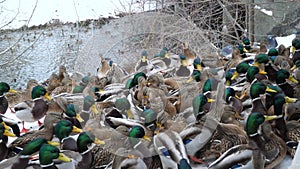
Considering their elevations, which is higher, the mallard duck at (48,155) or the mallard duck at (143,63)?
the mallard duck at (143,63)

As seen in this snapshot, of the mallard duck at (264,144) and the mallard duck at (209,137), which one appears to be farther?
the mallard duck at (209,137)

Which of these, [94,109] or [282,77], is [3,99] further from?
[282,77]

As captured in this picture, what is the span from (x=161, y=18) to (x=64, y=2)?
3.53 m

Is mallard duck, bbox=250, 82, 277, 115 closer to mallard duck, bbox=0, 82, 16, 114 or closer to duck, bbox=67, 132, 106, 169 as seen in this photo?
duck, bbox=67, 132, 106, 169

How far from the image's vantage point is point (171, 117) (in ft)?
8.57

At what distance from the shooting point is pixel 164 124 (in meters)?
2.41

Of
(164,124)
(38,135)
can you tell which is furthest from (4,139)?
(164,124)

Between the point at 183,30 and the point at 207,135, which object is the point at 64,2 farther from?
the point at 207,135

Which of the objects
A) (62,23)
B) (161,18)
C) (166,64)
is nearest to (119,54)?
(166,64)

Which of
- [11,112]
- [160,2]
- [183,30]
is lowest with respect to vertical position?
[11,112]

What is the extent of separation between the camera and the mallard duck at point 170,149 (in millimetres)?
1975

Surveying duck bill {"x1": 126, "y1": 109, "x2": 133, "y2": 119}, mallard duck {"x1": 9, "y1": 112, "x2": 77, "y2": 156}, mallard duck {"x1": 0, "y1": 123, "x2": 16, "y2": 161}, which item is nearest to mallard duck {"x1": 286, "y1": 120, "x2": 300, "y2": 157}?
duck bill {"x1": 126, "y1": 109, "x2": 133, "y2": 119}

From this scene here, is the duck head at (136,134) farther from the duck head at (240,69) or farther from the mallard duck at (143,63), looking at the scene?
the mallard duck at (143,63)

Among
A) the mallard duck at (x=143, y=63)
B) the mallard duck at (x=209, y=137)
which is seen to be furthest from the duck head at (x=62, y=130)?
the mallard duck at (x=143, y=63)
